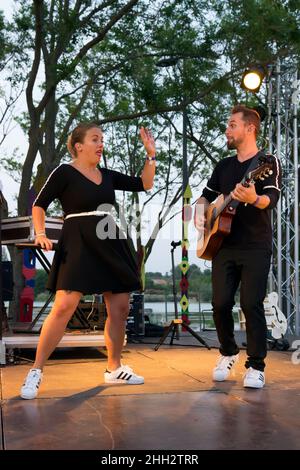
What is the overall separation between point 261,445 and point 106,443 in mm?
626

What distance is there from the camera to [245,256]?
12.6ft

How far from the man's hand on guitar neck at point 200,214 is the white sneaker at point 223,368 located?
0.93 m

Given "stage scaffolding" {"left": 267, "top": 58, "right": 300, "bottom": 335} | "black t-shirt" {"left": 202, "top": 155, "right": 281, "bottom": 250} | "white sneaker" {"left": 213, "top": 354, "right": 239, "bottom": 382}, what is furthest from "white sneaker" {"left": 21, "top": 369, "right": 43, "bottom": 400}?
"stage scaffolding" {"left": 267, "top": 58, "right": 300, "bottom": 335}

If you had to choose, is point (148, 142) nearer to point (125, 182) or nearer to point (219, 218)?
point (125, 182)

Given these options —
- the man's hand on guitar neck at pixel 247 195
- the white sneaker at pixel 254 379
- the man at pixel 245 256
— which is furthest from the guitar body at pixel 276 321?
the man's hand on guitar neck at pixel 247 195

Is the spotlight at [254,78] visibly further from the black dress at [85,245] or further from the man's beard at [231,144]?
the black dress at [85,245]

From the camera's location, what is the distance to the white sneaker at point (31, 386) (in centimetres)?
332

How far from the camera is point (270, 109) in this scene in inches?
381

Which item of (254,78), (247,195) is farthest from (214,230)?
(254,78)

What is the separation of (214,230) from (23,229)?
2102 millimetres

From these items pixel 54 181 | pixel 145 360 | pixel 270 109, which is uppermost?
pixel 270 109

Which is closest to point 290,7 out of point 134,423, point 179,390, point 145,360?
point 145,360

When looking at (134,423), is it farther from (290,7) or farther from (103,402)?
(290,7)

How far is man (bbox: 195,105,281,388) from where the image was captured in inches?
148
